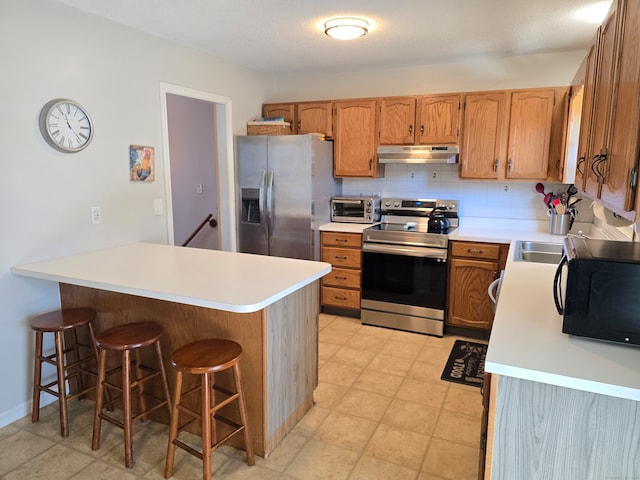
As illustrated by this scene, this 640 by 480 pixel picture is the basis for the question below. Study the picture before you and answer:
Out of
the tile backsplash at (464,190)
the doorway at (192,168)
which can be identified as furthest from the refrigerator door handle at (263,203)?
the tile backsplash at (464,190)

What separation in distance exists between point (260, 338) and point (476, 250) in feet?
7.24

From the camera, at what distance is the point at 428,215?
418 cm

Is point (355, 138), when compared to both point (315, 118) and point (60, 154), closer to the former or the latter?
point (315, 118)

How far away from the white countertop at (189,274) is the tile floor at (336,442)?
2.82 ft

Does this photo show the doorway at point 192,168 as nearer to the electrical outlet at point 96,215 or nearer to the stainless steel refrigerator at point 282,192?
the stainless steel refrigerator at point 282,192

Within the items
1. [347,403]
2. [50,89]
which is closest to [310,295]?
[347,403]

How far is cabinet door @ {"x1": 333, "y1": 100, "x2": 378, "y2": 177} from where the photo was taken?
4.08 meters

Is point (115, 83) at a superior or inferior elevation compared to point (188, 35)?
inferior

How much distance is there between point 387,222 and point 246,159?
155 centimetres

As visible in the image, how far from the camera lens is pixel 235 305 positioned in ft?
5.60

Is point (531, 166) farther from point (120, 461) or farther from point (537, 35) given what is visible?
point (120, 461)

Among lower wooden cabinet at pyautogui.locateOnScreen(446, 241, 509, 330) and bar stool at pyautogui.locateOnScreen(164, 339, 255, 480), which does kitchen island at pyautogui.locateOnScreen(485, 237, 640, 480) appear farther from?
lower wooden cabinet at pyautogui.locateOnScreen(446, 241, 509, 330)

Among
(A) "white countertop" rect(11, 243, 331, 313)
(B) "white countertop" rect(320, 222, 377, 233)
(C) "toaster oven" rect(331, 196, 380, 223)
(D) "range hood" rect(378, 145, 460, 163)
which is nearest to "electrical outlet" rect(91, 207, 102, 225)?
(A) "white countertop" rect(11, 243, 331, 313)

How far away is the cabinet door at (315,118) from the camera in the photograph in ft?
13.9
